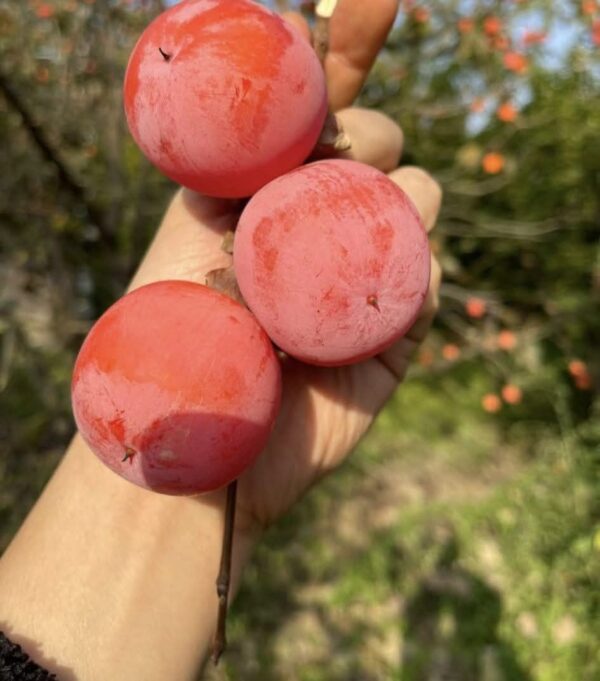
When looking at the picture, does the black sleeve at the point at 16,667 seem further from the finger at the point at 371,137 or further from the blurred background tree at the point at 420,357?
the blurred background tree at the point at 420,357

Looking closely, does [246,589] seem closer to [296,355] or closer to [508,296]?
[296,355]

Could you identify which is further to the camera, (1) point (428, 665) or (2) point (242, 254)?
(1) point (428, 665)

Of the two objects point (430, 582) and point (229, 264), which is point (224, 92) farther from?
point (430, 582)

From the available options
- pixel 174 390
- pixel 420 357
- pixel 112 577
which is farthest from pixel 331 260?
pixel 420 357

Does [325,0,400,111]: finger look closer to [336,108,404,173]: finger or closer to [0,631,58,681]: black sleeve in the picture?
[336,108,404,173]: finger

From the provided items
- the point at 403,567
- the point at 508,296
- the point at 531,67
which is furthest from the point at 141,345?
the point at 508,296

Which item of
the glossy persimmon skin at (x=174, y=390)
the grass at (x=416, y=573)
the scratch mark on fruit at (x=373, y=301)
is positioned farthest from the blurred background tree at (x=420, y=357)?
the scratch mark on fruit at (x=373, y=301)
